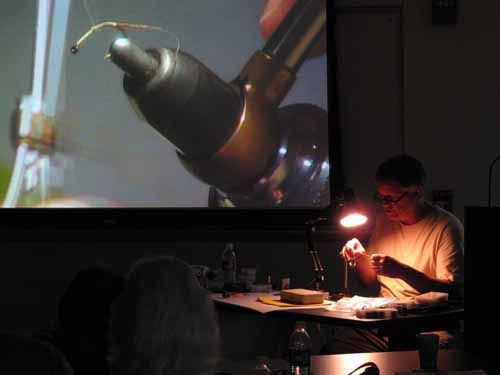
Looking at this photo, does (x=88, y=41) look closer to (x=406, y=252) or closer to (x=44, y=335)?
(x=406, y=252)

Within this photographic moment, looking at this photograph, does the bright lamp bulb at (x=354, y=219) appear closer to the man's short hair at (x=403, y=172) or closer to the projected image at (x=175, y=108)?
the man's short hair at (x=403, y=172)

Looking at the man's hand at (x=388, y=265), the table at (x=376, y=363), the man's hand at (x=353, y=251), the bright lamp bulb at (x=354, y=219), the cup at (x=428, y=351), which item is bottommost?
the table at (x=376, y=363)

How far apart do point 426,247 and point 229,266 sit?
117 centimetres

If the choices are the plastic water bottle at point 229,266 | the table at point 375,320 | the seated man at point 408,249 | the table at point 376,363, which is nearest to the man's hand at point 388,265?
the seated man at point 408,249

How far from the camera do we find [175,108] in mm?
4551

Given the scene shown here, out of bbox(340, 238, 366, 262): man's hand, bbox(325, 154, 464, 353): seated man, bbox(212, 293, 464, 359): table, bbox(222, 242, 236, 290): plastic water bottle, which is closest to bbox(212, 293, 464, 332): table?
bbox(212, 293, 464, 359): table

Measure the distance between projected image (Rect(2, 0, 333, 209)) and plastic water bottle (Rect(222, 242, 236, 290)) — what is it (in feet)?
1.07

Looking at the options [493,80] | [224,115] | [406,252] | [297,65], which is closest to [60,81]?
[224,115]

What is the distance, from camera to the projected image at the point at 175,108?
4.50m

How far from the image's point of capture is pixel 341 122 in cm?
455

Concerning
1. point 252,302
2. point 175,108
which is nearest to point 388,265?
point 252,302

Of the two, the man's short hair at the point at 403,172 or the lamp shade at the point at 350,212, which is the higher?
the man's short hair at the point at 403,172

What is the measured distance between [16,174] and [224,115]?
1.31 m

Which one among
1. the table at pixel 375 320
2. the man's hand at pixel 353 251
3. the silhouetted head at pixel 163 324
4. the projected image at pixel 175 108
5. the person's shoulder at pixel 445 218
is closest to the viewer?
the silhouetted head at pixel 163 324
